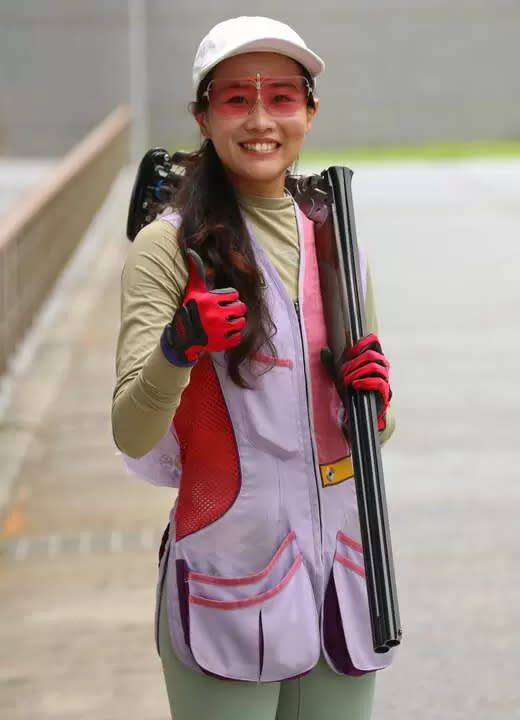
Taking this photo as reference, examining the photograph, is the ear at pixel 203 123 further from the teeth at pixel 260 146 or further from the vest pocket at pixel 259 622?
the vest pocket at pixel 259 622

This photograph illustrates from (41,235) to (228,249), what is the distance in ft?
25.7

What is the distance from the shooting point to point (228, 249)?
238 centimetres

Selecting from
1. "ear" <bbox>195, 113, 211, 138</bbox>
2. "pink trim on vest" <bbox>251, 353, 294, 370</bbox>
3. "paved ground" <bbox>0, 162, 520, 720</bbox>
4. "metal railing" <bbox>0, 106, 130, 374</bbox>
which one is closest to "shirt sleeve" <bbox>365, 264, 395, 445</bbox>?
"pink trim on vest" <bbox>251, 353, 294, 370</bbox>

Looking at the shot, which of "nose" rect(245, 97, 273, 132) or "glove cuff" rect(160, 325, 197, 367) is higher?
"nose" rect(245, 97, 273, 132)

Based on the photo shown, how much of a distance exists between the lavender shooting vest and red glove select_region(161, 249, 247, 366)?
23cm

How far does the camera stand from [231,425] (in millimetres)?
2379

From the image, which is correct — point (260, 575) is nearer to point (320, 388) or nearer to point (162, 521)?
point (320, 388)

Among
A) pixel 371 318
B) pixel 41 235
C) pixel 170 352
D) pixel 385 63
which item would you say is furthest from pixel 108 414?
pixel 385 63

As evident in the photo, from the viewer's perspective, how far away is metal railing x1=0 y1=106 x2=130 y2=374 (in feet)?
27.1

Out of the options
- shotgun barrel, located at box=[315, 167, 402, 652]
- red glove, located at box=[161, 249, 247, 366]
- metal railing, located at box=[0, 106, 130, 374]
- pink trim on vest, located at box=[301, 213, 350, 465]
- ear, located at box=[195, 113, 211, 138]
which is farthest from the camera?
metal railing, located at box=[0, 106, 130, 374]

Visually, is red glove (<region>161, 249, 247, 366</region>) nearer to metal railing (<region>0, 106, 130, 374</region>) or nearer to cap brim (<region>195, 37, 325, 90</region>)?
cap brim (<region>195, 37, 325, 90</region>)

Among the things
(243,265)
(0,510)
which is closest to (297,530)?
(243,265)

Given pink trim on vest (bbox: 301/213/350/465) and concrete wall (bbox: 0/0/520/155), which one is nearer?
pink trim on vest (bbox: 301/213/350/465)

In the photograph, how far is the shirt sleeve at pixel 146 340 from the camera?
87.0 inches
